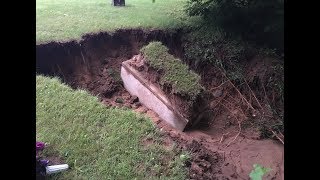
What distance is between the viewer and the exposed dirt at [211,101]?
4.61m

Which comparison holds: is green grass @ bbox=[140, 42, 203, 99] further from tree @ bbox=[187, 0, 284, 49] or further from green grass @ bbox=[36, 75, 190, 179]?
tree @ bbox=[187, 0, 284, 49]

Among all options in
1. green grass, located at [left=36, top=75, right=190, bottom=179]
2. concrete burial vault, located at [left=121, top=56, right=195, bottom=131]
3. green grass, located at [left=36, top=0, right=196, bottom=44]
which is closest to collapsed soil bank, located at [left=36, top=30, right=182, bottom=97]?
green grass, located at [left=36, top=0, right=196, bottom=44]

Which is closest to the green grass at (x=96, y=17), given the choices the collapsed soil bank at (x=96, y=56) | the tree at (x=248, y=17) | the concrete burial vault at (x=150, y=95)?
the collapsed soil bank at (x=96, y=56)

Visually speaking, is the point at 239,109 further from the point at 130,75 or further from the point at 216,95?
the point at 130,75

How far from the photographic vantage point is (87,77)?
6.40 m

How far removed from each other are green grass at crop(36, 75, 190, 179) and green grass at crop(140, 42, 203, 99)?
2.84 feet

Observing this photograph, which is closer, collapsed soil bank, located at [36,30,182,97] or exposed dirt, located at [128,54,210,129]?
exposed dirt, located at [128,54,210,129]

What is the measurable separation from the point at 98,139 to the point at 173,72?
1903 millimetres

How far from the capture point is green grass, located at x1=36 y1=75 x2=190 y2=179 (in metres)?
3.77

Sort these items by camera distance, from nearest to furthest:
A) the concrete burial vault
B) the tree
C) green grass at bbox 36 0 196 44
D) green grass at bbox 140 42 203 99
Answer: the concrete burial vault
green grass at bbox 140 42 203 99
the tree
green grass at bbox 36 0 196 44

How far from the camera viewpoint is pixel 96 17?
7.65 metres

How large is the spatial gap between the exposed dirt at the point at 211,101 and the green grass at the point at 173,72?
22.9 inches

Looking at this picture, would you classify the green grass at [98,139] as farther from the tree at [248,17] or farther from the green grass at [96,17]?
the tree at [248,17]
